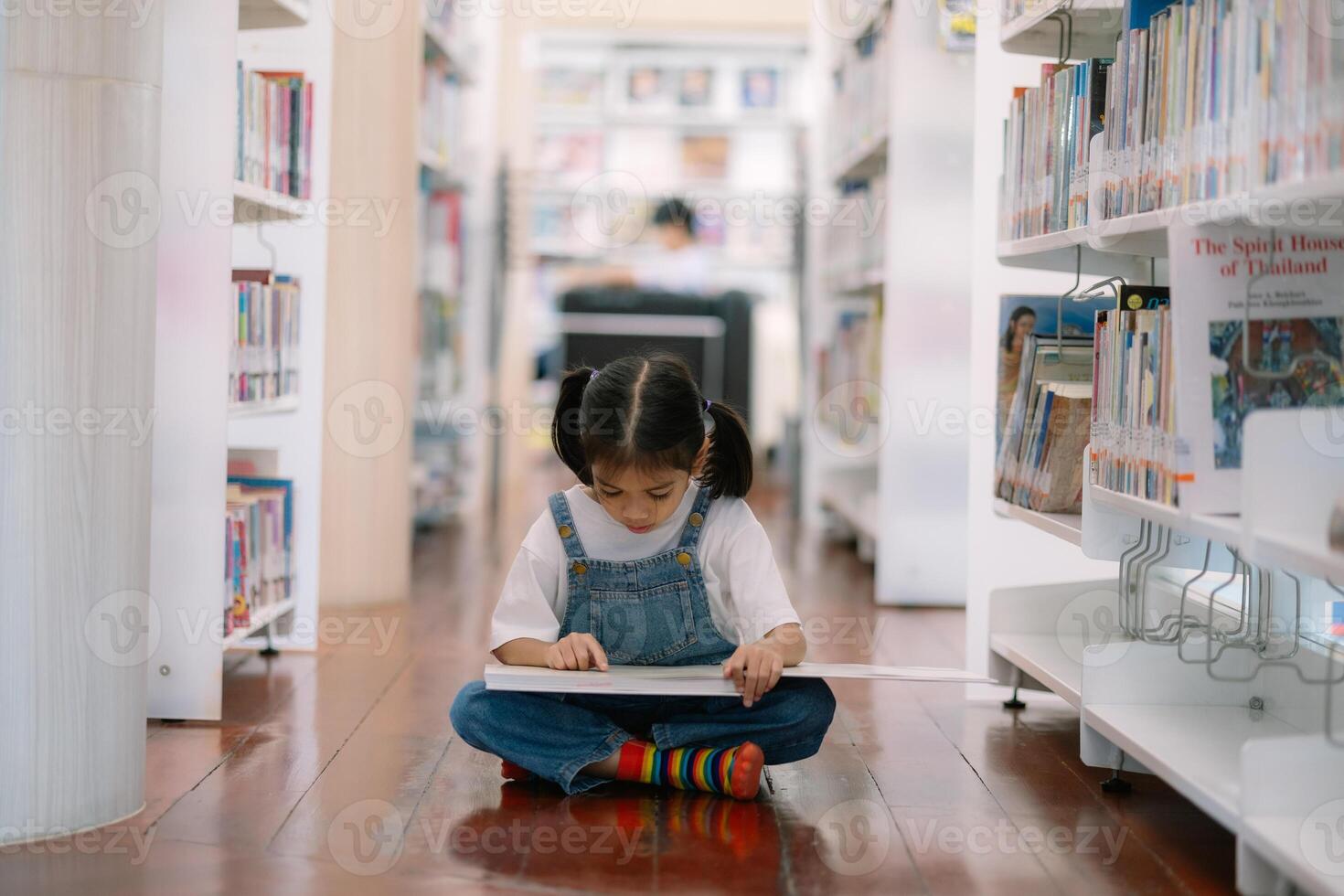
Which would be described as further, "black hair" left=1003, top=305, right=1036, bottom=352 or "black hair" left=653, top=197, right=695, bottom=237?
"black hair" left=653, top=197, right=695, bottom=237

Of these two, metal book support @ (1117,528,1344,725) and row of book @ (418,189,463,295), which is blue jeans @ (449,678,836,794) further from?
row of book @ (418,189,463,295)

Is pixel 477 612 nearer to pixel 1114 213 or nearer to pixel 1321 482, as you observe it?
pixel 1114 213

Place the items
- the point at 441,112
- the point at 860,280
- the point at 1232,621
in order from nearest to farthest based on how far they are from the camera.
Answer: the point at 1232,621 → the point at 860,280 → the point at 441,112

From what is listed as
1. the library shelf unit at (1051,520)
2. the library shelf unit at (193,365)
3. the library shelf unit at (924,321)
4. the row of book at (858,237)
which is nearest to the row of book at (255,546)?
the library shelf unit at (193,365)

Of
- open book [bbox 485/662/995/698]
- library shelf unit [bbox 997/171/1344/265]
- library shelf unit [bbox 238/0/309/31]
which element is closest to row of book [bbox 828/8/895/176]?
library shelf unit [bbox 997/171/1344/265]

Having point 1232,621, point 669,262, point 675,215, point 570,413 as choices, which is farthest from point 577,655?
point 669,262

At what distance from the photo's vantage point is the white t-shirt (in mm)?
1886

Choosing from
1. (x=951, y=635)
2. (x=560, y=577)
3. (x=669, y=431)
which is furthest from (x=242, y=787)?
(x=951, y=635)

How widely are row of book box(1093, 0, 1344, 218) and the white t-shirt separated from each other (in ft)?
2.15

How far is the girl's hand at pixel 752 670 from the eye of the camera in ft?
5.68

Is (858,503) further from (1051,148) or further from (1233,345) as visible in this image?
(1233,345)

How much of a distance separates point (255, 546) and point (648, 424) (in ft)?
3.73

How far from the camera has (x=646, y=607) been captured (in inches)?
76.0

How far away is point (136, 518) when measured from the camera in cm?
171
